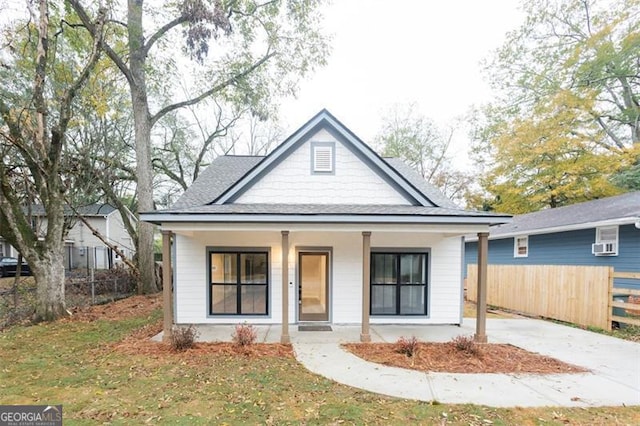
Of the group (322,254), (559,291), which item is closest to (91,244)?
(322,254)

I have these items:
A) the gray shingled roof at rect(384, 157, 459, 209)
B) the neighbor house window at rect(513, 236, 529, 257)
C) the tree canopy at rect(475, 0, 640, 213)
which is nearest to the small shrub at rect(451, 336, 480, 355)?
the gray shingled roof at rect(384, 157, 459, 209)

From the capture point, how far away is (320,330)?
776cm

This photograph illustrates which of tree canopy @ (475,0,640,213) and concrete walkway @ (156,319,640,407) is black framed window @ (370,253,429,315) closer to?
concrete walkway @ (156,319,640,407)

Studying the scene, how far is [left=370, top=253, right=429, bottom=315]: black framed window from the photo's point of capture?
8586 mm

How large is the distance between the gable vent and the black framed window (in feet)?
9.27

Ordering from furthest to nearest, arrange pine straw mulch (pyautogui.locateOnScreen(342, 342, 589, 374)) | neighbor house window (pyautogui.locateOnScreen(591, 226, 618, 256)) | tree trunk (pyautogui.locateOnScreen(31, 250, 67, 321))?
neighbor house window (pyautogui.locateOnScreen(591, 226, 618, 256)) → tree trunk (pyautogui.locateOnScreen(31, 250, 67, 321)) → pine straw mulch (pyautogui.locateOnScreen(342, 342, 589, 374))

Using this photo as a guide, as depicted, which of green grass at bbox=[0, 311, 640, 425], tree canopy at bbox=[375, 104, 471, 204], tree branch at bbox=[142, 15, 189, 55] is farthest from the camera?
tree canopy at bbox=[375, 104, 471, 204]

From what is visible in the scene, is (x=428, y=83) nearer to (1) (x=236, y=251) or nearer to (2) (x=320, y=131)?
(2) (x=320, y=131)

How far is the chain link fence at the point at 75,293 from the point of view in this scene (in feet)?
27.1

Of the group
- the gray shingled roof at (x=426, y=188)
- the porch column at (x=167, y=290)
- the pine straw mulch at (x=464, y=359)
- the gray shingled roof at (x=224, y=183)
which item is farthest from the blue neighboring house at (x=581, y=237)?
the porch column at (x=167, y=290)

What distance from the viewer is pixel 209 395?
4.27m

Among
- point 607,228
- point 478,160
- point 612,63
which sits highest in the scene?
point 612,63

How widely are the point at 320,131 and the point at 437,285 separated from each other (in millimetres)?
5542

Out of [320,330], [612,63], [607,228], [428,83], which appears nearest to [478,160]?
[612,63]
